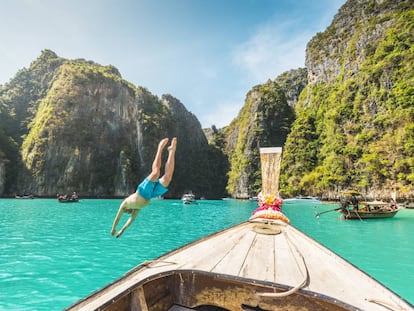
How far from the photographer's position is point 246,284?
296 centimetres

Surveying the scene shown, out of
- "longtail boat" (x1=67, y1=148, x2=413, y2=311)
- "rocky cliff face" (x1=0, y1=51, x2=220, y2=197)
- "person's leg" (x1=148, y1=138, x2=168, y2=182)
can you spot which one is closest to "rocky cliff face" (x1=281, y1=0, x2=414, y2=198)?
"rocky cliff face" (x1=0, y1=51, x2=220, y2=197)

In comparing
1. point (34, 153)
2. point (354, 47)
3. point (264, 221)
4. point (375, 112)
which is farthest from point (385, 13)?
point (34, 153)

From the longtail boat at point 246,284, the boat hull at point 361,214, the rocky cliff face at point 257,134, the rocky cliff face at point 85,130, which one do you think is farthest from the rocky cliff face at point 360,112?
the longtail boat at point 246,284

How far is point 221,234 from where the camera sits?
5129mm

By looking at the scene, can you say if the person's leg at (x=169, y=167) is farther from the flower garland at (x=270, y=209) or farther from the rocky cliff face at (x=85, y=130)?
the rocky cliff face at (x=85, y=130)

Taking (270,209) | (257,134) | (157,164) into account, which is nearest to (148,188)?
(157,164)

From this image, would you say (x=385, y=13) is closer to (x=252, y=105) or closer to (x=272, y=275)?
(x=252, y=105)

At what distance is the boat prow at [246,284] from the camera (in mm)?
2473

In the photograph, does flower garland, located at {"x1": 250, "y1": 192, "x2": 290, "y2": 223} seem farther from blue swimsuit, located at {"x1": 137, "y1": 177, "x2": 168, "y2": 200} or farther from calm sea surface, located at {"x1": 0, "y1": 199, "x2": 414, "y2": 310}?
blue swimsuit, located at {"x1": 137, "y1": 177, "x2": 168, "y2": 200}

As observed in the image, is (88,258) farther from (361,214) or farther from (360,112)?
(360,112)

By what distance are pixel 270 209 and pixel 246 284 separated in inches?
157

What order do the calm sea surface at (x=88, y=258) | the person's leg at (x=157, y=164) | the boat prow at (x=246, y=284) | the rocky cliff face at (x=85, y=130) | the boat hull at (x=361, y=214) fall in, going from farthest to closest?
the rocky cliff face at (x=85, y=130) → the boat hull at (x=361, y=214) → the calm sea surface at (x=88, y=258) → the person's leg at (x=157, y=164) → the boat prow at (x=246, y=284)

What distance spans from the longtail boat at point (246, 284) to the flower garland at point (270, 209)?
2.22m

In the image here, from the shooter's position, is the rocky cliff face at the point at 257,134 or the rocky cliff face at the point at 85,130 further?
the rocky cliff face at the point at 257,134
